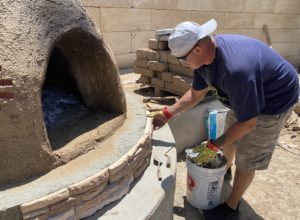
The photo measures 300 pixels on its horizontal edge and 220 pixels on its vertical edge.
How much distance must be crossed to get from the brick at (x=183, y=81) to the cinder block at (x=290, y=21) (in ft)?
20.4

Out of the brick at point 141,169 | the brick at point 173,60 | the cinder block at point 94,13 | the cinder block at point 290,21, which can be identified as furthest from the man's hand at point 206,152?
the cinder block at point 290,21

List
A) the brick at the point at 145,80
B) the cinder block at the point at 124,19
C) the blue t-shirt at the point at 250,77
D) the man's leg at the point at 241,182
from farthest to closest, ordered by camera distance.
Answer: the cinder block at the point at 124,19
the brick at the point at 145,80
the man's leg at the point at 241,182
the blue t-shirt at the point at 250,77

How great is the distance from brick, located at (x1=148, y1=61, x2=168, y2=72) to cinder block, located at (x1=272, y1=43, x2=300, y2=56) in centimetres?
589

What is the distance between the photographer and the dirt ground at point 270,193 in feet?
10.4

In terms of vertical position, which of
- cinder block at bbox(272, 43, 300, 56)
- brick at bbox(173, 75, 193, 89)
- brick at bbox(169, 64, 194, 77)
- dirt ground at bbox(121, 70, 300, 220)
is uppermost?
brick at bbox(169, 64, 194, 77)

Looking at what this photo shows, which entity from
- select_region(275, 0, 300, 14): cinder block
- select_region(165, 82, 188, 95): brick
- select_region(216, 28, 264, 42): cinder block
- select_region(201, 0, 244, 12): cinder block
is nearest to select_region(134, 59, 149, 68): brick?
select_region(165, 82, 188, 95): brick

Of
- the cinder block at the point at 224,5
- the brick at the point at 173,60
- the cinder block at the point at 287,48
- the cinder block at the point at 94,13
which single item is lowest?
the cinder block at the point at 287,48

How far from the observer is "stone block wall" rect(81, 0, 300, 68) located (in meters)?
5.58

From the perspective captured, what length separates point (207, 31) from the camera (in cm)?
222

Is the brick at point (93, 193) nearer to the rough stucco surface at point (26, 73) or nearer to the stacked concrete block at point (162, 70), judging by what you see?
the rough stucco surface at point (26, 73)

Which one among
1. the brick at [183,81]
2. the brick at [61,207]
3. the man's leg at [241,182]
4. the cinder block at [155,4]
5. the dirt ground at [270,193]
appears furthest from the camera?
the cinder block at [155,4]

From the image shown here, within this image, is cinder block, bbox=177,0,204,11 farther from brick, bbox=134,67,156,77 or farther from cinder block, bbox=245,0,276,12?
brick, bbox=134,67,156,77

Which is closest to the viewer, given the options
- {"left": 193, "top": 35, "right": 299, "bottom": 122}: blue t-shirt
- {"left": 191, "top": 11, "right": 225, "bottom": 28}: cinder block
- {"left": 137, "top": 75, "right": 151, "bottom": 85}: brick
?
{"left": 193, "top": 35, "right": 299, "bottom": 122}: blue t-shirt

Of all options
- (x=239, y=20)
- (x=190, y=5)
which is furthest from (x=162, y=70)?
(x=239, y=20)
